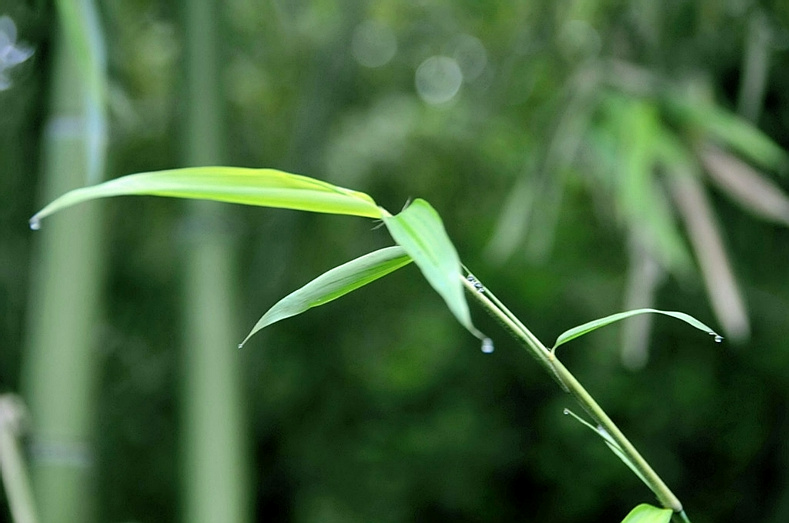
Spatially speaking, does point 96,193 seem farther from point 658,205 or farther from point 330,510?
point 330,510

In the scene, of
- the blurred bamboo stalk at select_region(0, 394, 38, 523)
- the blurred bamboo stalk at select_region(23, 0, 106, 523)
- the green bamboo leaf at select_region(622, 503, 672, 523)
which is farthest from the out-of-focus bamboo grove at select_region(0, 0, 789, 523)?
the green bamboo leaf at select_region(622, 503, 672, 523)

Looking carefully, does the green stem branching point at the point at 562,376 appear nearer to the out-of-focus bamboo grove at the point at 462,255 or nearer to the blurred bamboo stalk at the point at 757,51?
the out-of-focus bamboo grove at the point at 462,255

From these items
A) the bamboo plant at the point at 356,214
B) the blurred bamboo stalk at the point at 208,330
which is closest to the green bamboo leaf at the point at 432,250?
the bamboo plant at the point at 356,214

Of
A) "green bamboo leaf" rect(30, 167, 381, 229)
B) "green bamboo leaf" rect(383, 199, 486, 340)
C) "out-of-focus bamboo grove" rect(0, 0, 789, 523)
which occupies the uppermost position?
"green bamboo leaf" rect(30, 167, 381, 229)

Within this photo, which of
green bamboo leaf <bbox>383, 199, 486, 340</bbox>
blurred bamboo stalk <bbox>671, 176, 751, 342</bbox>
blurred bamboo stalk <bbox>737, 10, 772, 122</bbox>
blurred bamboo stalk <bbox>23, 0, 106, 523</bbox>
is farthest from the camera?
blurred bamboo stalk <bbox>737, 10, 772, 122</bbox>

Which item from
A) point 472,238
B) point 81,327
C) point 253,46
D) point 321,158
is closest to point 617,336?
point 472,238

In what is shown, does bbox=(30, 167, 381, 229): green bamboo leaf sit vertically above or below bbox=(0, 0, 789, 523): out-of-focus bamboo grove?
above

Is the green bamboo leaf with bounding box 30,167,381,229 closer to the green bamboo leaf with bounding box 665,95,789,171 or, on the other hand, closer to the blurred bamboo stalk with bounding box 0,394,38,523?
the blurred bamboo stalk with bounding box 0,394,38,523

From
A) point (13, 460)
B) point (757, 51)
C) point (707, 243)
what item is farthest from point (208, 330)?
point (757, 51)
